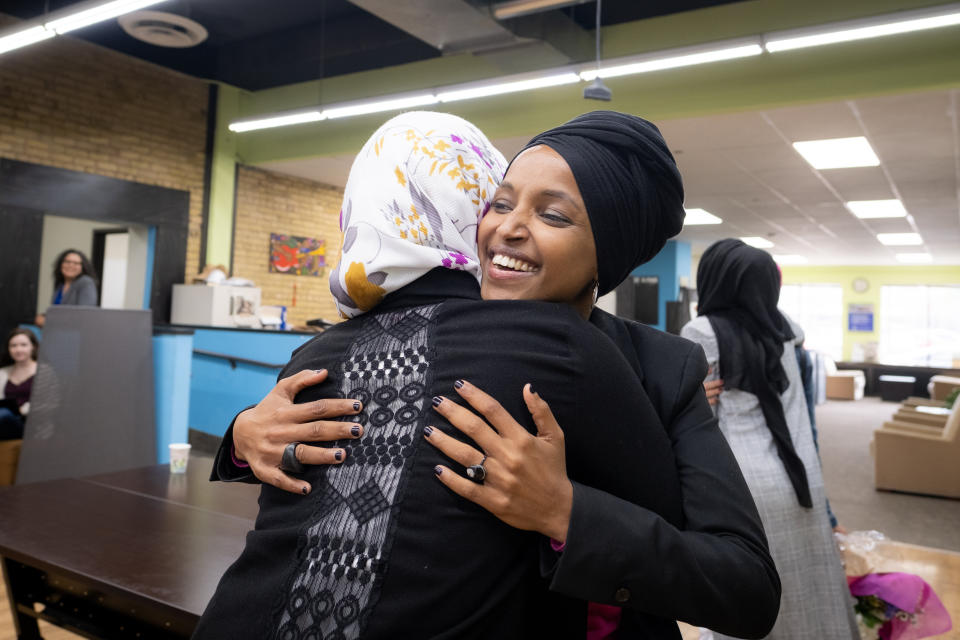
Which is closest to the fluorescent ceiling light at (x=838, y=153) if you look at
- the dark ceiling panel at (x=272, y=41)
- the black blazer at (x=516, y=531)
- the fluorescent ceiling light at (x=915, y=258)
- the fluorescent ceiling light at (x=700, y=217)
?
the fluorescent ceiling light at (x=700, y=217)

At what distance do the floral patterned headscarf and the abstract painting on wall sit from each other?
9.84 m

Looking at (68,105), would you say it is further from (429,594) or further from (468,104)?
(429,594)

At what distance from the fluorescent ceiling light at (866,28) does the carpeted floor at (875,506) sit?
3.50m

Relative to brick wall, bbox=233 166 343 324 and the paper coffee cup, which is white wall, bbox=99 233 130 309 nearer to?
brick wall, bbox=233 166 343 324

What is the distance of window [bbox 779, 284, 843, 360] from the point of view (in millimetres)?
20047

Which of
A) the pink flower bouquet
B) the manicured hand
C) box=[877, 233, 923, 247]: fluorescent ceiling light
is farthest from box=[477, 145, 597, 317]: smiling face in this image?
box=[877, 233, 923, 247]: fluorescent ceiling light

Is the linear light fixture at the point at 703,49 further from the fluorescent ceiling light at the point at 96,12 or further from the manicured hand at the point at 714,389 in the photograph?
the manicured hand at the point at 714,389

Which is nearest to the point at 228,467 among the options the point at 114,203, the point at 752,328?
the point at 752,328

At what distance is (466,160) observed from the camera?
919 mm

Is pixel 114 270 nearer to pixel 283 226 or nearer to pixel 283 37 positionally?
pixel 283 226

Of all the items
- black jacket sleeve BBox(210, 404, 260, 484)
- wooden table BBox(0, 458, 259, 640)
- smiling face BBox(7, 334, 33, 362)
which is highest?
black jacket sleeve BBox(210, 404, 260, 484)

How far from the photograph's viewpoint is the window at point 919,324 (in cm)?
1902

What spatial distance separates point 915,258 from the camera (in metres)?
17.5

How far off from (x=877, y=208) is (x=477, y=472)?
12.0m
